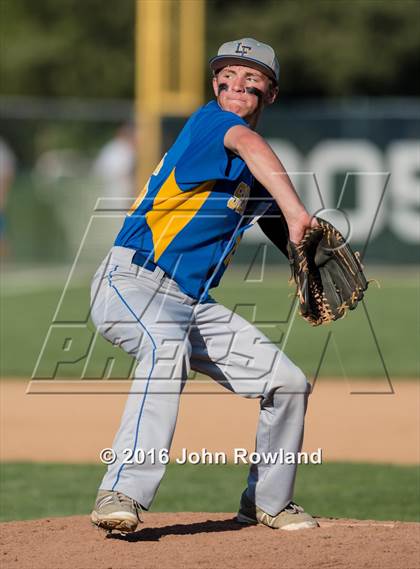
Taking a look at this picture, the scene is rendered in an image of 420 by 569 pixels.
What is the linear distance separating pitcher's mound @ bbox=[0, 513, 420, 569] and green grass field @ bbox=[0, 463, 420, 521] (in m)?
1.13

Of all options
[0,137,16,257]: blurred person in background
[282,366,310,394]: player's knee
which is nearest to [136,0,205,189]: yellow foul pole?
[0,137,16,257]: blurred person in background

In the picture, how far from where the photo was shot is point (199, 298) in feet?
15.4

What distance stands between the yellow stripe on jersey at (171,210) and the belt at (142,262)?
4 centimetres

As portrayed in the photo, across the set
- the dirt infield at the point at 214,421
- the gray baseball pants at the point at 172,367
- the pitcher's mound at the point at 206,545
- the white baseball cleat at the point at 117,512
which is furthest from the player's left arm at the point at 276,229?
the dirt infield at the point at 214,421

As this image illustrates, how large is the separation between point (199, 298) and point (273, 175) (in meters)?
0.72

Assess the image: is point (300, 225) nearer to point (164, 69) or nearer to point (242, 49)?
point (242, 49)

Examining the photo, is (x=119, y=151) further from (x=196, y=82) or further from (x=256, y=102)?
(x=256, y=102)

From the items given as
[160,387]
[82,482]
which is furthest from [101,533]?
[82,482]

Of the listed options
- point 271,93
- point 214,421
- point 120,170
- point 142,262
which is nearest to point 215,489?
point 214,421

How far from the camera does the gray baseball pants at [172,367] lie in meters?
4.34

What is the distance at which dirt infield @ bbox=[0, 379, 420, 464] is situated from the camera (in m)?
7.78

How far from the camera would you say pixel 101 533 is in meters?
4.65

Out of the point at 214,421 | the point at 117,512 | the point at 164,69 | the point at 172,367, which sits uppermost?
the point at 164,69

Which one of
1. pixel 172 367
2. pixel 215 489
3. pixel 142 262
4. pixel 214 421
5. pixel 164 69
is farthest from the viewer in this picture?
pixel 164 69
